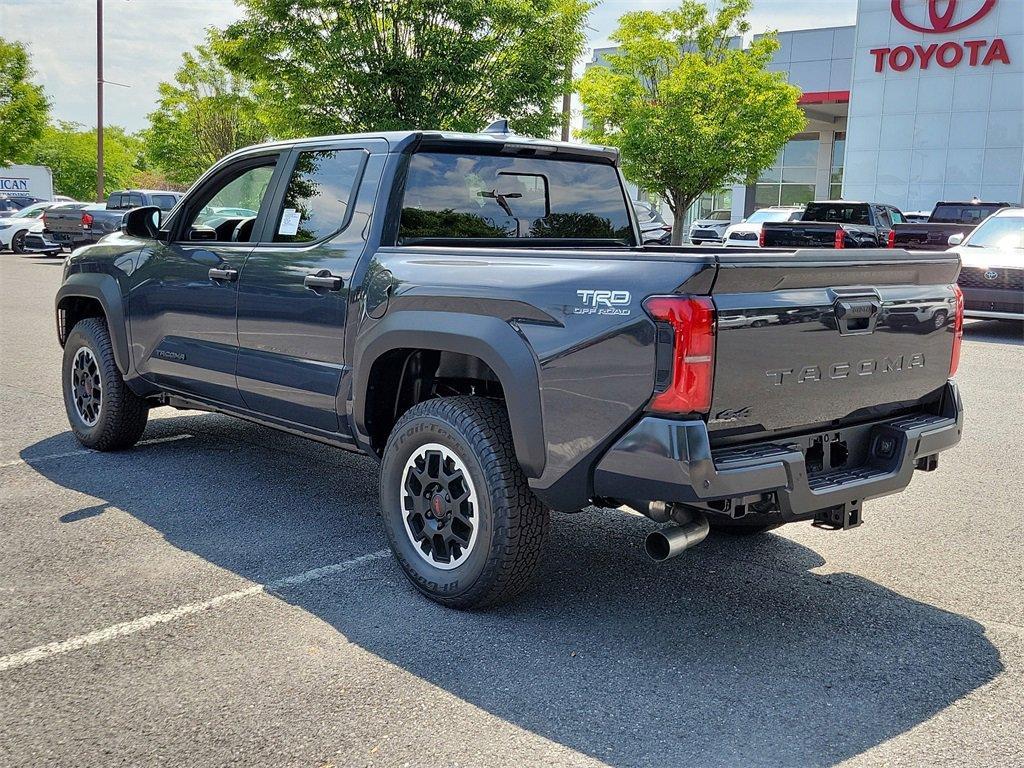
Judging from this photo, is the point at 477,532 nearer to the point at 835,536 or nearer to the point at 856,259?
the point at 856,259

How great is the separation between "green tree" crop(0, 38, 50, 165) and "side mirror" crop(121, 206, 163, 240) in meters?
37.9

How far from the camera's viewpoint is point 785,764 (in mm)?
2939

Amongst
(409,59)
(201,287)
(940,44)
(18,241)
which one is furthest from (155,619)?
A: (940,44)

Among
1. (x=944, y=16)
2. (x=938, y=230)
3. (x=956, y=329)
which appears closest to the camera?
(x=956, y=329)

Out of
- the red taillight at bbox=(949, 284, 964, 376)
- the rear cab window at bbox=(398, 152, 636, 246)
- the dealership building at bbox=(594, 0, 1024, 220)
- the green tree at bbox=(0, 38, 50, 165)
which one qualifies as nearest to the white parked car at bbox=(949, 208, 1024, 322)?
the rear cab window at bbox=(398, 152, 636, 246)

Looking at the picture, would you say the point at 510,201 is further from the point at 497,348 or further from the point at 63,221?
the point at 63,221

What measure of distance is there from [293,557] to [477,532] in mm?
1167

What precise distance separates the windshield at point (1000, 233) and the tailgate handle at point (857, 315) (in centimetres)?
1154

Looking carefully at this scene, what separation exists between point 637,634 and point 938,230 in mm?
17240

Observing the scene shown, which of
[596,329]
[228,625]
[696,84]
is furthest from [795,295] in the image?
[696,84]

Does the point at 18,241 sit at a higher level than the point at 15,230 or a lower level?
lower

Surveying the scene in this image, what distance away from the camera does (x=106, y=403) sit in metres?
6.23

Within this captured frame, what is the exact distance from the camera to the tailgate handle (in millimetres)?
3602

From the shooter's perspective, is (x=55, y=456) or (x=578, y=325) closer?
(x=578, y=325)
